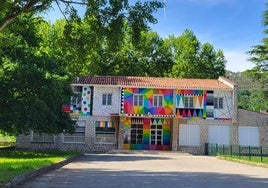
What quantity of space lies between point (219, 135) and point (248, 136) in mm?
3037

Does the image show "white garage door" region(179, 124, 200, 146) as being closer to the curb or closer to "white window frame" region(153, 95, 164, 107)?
"white window frame" region(153, 95, 164, 107)

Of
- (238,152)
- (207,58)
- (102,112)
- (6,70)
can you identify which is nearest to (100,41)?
A: (6,70)

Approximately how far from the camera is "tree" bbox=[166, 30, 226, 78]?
188ft

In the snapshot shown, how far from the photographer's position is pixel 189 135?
4441 centimetres

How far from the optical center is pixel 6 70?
2780cm

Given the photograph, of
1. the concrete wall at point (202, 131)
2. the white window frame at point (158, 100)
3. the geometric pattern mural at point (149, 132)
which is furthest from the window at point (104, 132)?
the concrete wall at point (202, 131)

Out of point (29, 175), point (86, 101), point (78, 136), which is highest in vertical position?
point (86, 101)

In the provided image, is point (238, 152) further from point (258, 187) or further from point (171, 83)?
point (258, 187)

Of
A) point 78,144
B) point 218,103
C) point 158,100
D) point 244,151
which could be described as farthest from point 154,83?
point 244,151

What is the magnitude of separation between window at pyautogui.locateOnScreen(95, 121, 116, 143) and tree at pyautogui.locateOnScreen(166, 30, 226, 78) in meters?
15.6

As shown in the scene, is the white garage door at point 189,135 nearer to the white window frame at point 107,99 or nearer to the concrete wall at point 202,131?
the concrete wall at point 202,131

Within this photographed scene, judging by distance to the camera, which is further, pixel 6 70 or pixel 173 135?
pixel 173 135

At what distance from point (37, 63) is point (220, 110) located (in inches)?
831

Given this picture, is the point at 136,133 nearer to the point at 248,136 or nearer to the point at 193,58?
the point at 248,136
